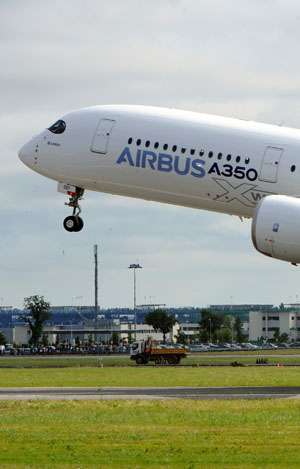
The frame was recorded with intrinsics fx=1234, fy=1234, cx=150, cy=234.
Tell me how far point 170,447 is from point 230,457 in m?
2.23

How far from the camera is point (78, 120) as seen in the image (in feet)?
191

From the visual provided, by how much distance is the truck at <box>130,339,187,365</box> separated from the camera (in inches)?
4505

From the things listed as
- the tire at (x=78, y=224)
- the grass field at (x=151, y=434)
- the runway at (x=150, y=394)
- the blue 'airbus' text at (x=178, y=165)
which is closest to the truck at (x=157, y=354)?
the tire at (x=78, y=224)

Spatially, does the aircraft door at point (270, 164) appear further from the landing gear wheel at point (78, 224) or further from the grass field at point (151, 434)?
the grass field at point (151, 434)

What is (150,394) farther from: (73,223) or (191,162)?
(73,223)

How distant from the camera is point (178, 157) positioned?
5469 centimetres

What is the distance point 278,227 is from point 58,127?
13.6 m

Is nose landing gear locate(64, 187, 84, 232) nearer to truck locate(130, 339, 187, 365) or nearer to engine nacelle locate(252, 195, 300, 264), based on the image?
engine nacelle locate(252, 195, 300, 264)

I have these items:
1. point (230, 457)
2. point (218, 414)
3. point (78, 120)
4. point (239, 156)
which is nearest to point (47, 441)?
point (230, 457)

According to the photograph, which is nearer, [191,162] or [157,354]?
[191,162]

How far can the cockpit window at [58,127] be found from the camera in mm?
58787

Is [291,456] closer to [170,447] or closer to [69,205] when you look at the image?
[170,447]

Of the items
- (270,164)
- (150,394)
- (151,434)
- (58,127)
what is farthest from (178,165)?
(151,434)

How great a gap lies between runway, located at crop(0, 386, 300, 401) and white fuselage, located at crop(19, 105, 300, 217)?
811 cm
